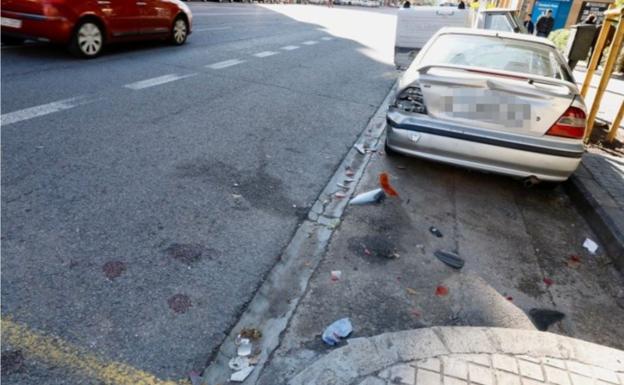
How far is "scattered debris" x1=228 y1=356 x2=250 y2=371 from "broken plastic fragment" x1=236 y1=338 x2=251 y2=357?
0.03m

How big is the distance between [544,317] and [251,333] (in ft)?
6.39

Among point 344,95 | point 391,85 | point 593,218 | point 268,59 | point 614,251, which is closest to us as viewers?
point 614,251

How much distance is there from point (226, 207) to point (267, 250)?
723mm

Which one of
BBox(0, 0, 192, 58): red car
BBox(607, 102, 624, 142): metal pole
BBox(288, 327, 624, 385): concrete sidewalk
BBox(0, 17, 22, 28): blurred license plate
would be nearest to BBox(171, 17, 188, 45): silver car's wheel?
BBox(0, 0, 192, 58): red car

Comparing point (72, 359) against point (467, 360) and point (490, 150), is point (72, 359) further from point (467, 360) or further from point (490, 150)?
point (490, 150)

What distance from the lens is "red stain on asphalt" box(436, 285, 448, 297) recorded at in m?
3.05

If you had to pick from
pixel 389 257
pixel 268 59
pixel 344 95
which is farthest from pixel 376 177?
pixel 268 59

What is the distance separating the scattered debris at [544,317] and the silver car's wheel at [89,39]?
867 centimetres

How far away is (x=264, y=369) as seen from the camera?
91.0 inches

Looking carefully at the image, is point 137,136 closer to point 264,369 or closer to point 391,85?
point 264,369

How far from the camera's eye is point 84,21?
8.28 m

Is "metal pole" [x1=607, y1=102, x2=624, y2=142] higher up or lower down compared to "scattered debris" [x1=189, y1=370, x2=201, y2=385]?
lower down

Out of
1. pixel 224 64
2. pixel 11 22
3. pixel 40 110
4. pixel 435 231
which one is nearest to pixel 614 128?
pixel 435 231

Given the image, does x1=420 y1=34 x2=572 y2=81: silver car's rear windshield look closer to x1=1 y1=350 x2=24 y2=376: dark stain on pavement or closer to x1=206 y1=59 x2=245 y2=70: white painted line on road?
x1=1 y1=350 x2=24 y2=376: dark stain on pavement
